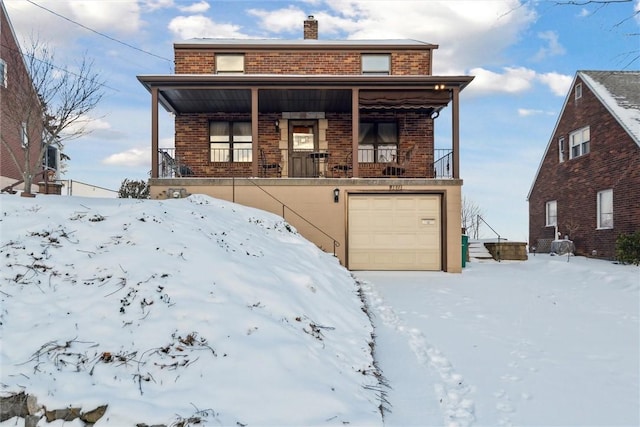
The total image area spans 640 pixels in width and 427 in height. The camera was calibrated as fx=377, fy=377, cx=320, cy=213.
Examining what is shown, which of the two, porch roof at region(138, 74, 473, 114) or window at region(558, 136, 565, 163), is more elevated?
porch roof at region(138, 74, 473, 114)

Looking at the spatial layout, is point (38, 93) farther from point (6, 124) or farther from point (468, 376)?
point (468, 376)

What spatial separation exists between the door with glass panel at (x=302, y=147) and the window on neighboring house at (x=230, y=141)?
1.63 m

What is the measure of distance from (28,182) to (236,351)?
35.3ft

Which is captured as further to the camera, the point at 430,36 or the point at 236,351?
the point at 430,36

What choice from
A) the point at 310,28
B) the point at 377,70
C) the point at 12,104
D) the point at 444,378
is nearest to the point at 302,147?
the point at 377,70

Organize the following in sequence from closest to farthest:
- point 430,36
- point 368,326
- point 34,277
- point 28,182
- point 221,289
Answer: point 34,277
point 221,289
point 368,326
point 28,182
point 430,36

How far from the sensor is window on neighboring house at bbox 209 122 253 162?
14195 millimetres

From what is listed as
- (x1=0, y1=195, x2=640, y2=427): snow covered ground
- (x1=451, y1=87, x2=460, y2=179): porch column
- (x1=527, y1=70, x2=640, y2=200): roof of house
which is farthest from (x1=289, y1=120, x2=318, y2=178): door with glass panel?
(x1=527, y1=70, x2=640, y2=200): roof of house

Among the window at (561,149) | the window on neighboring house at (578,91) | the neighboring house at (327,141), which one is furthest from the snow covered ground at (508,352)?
the window on neighboring house at (578,91)

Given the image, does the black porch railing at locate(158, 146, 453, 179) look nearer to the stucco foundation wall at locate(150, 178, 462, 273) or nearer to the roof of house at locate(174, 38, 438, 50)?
the stucco foundation wall at locate(150, 178, 462, 273)

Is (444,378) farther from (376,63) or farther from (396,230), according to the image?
(376,63)

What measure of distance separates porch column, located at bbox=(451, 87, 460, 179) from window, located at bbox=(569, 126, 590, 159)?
9.16 metres

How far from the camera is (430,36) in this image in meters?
15.5

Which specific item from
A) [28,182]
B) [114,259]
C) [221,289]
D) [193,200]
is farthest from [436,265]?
[28,182]
